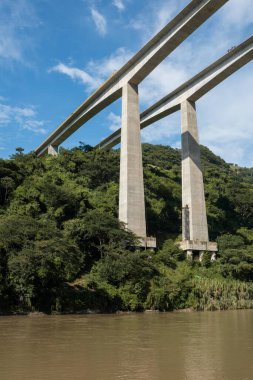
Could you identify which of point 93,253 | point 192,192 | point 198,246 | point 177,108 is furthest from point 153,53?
point 93,253

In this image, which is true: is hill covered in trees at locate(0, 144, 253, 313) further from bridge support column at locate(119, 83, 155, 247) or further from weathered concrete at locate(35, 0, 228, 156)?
weathered concrete at locate(35, 0, 228, 156)

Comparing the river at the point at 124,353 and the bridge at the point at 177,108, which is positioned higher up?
the bridge at the point at 177,108

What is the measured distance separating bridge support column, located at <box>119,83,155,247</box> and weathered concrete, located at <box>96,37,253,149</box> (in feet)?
15.2

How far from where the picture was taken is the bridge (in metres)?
28.0

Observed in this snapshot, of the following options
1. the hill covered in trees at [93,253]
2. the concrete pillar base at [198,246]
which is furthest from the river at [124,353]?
the concrete pillar base at [198,246]

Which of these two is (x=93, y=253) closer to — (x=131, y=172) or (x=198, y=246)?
(x=131, y=172)

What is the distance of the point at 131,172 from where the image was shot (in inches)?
1153

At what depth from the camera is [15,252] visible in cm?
1700

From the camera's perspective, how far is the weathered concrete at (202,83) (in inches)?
1150

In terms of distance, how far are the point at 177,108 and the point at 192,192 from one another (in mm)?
8716

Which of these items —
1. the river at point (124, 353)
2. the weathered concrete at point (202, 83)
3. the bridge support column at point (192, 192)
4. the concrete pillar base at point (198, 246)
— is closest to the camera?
the river at point (124, 353)

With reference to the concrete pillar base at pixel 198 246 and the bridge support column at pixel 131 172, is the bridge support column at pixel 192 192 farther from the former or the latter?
the bridge support column at pixel 131 172

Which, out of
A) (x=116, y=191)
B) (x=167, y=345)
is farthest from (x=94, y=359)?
(x=116, y=191)

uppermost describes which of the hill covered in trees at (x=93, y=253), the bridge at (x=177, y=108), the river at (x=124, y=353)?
the bridge at (x=177, y=108)
